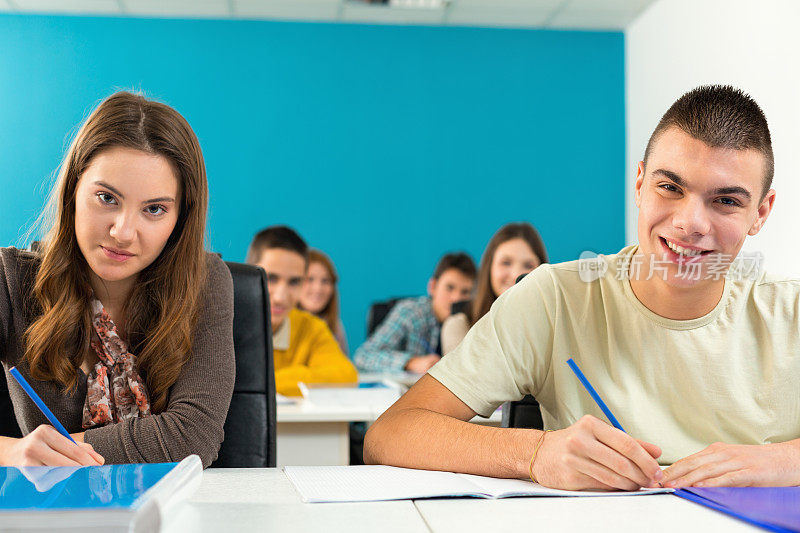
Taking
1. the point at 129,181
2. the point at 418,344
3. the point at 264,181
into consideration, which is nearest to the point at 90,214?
the point at 129,181

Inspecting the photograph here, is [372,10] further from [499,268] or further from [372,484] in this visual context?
[372,484]

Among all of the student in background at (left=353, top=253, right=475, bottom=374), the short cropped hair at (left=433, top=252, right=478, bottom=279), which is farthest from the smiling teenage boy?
the short cropped hair at (left=433, top=252, right=478, bottom=279)

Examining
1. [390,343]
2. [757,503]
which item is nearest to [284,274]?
[390,343]

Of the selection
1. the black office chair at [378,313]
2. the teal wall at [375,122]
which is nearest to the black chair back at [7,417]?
the black office chair at [378,313]

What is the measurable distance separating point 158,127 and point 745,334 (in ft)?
3.25

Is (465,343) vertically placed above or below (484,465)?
above

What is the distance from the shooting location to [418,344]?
388 cm

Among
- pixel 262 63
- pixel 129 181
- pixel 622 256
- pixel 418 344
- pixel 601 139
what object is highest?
pixel 262 63

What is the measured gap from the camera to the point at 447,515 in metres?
0.77

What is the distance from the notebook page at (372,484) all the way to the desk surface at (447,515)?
0.02 metres

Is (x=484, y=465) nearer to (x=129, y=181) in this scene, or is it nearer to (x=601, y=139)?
(x=129, y=181)

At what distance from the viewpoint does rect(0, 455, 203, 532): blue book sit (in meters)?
0.61

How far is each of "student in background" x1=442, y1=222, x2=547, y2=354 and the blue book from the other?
2.43 m

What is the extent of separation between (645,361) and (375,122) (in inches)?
172
